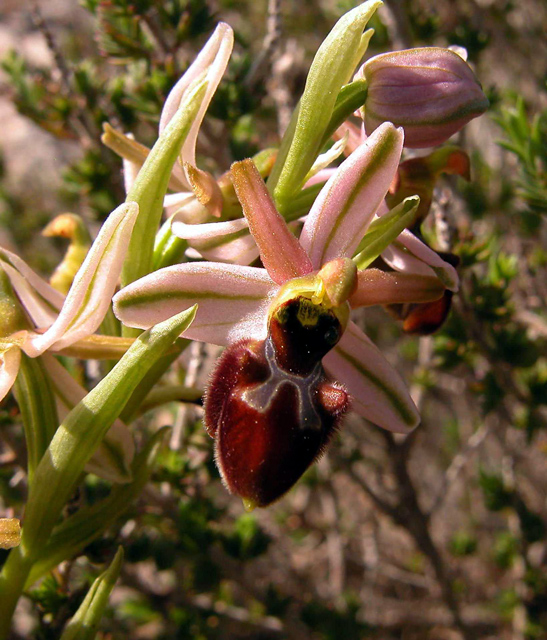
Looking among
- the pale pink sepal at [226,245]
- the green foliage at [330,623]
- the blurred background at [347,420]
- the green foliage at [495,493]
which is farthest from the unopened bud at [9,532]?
the green foliage at [495,493]

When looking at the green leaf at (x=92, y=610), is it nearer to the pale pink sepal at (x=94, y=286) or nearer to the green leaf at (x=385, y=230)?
the pale pink sepal at (x=94, y=286)

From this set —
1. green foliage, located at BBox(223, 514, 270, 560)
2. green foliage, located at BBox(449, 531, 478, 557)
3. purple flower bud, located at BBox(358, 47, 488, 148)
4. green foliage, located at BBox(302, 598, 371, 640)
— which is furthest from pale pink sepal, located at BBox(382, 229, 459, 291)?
green foliage, located at BBox(449, 531, 478, 557)

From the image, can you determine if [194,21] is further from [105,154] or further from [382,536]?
[382,536]

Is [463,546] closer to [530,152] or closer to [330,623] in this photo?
[330,623]

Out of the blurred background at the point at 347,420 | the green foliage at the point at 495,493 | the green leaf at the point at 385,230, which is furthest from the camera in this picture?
the green foliage at the point at 495,493

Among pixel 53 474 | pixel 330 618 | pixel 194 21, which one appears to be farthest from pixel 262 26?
pixel 53 474

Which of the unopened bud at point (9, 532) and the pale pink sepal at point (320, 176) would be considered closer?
the unopened bud at point (9, 532)

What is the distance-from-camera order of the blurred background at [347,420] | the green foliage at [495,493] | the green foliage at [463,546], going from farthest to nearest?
the green foliage at [463,546] < the green foliage at [495,493] < the blurred background at [347,420]
